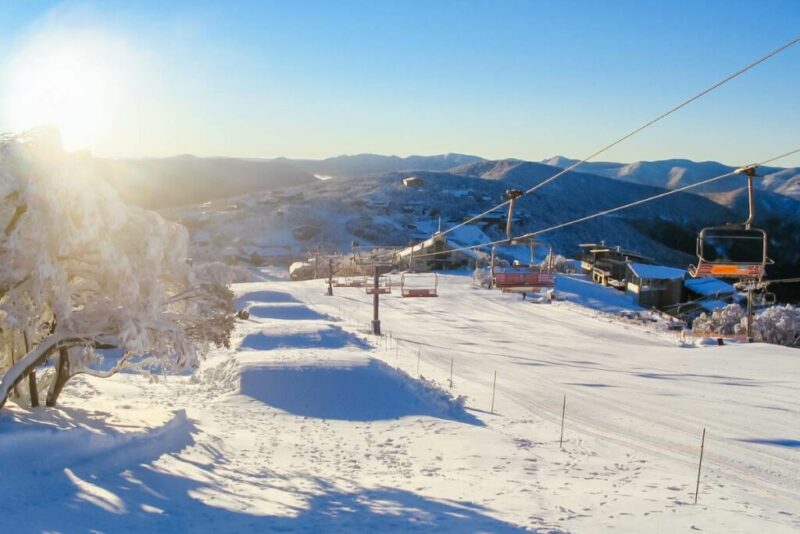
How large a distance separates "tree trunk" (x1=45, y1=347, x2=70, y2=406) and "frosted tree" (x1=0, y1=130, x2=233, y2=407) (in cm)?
2

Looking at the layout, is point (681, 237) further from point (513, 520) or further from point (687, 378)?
point (513, 520)

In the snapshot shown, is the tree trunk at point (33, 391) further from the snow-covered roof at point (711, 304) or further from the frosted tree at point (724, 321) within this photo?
the snow-covered roof at point (711, 304)

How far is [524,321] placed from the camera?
48.2 m

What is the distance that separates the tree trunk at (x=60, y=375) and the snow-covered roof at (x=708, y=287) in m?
70.6

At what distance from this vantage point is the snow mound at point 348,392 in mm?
21125

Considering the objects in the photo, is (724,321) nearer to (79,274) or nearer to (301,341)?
(301,341)

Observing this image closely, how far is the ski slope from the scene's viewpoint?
36.3 feet

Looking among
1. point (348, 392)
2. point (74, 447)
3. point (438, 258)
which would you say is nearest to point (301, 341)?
point (348, 392)

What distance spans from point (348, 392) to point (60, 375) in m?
9.41

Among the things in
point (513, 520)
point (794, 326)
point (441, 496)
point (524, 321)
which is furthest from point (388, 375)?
point (794, 326)

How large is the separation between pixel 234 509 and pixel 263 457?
14.5 feet

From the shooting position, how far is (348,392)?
22.6m

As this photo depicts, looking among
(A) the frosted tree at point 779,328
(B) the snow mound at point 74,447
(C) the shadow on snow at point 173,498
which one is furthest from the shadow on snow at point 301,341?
(A) the frosted tree at point 779,328

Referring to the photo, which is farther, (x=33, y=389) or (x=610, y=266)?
(x=610, y=266)
